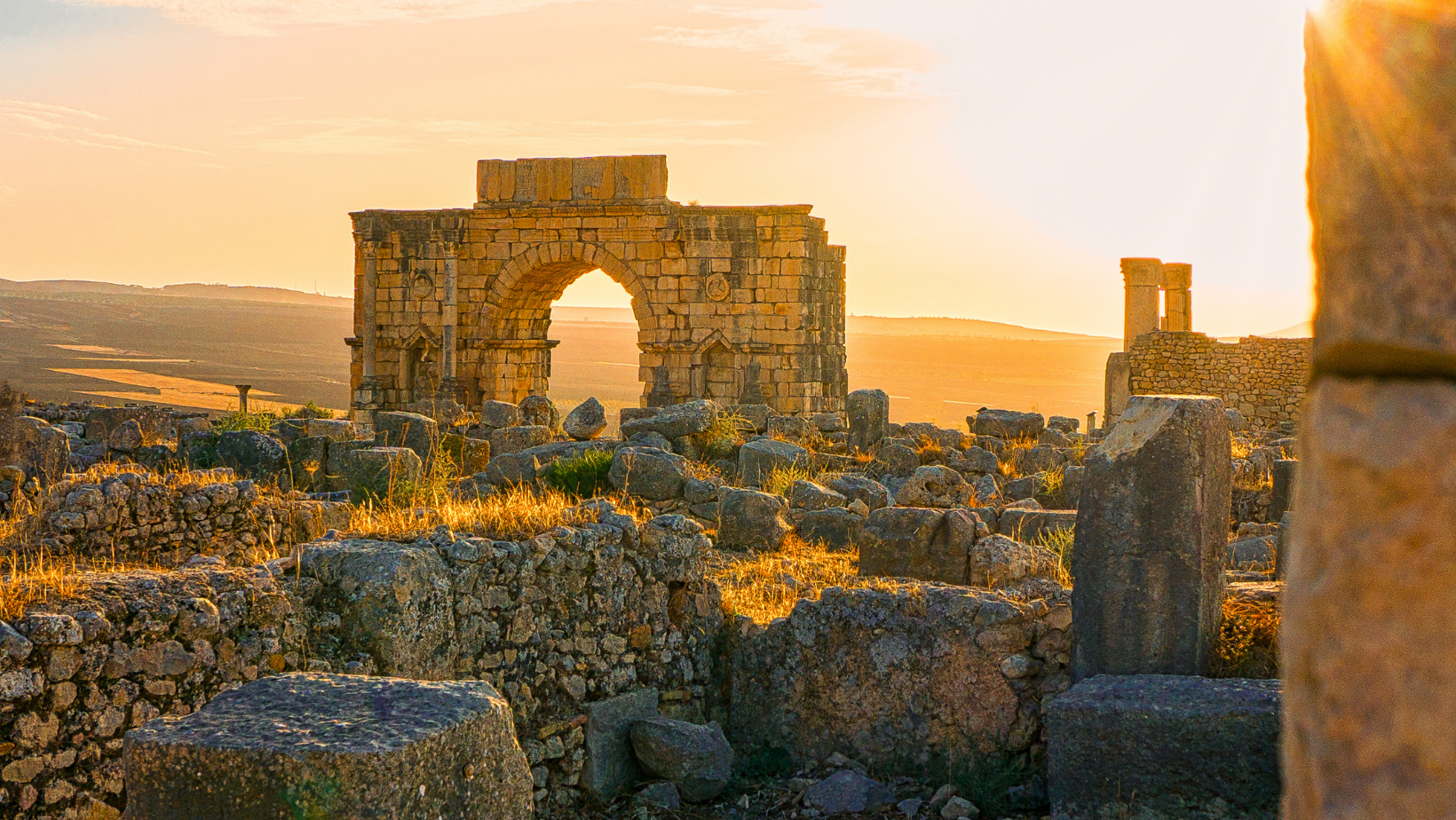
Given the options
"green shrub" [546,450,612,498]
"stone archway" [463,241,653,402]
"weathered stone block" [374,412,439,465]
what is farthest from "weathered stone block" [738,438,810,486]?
"stone archway" [463,241,653,402]

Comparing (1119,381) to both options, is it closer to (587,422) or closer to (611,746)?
(587,422)

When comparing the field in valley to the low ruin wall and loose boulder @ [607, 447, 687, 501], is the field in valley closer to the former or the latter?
loose boulder @ [607, 447, 687, 501]

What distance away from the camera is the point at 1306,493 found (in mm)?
1165

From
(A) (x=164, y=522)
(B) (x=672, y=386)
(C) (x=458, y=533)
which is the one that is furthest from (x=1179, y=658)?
(B) (x=672, y=386)

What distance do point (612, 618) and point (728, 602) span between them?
3.09ft

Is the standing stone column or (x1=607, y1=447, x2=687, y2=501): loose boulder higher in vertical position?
the standing stone column

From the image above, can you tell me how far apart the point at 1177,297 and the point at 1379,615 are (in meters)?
27.5

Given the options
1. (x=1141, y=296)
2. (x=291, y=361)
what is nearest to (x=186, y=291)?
(x=291, y=361)

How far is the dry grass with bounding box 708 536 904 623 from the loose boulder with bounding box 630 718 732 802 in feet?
3.30

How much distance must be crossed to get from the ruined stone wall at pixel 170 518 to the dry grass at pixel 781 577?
279 cm

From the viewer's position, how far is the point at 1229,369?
2480 cm

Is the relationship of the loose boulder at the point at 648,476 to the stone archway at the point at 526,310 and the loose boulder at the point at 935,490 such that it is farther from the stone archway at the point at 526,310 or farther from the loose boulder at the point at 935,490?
the stone archway at the point at 526,310

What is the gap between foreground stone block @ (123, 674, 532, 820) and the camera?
3.00 metres

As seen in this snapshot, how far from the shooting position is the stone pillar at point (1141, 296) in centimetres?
2597
